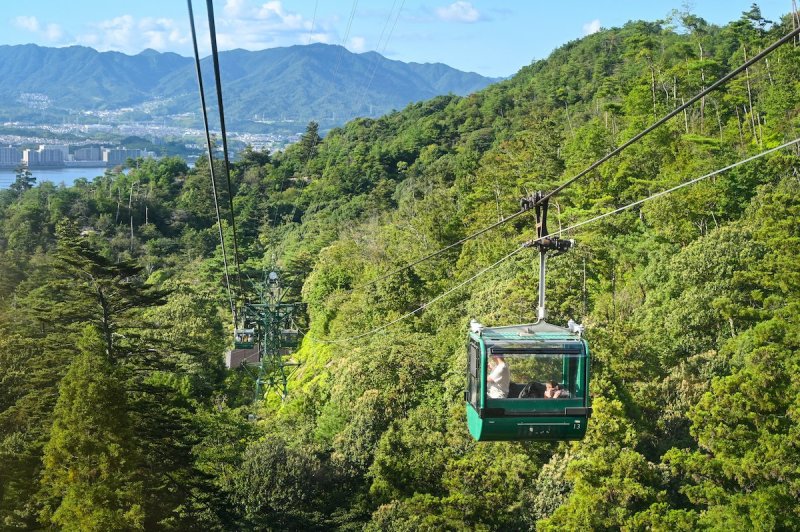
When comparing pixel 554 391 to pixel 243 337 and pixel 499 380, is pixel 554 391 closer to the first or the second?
pixel 499 380

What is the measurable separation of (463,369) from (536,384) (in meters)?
13.1

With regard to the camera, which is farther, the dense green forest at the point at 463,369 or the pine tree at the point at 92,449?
the dense green forest at the point at 463,369

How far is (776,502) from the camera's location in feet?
55.6

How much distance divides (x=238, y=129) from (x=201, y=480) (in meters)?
133

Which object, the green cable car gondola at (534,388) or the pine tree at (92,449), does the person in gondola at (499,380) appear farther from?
the pine tree at (92,449)

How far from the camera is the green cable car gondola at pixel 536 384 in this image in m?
9.14

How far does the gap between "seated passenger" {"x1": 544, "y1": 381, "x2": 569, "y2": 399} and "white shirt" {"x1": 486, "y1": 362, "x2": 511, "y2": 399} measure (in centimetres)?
43

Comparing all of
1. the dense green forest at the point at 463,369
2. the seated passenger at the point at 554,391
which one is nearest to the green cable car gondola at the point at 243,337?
the dense green forest at the point at 463,369

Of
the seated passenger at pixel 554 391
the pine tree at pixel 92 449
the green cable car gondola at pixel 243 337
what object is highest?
the seated passenger at pixel 554 391

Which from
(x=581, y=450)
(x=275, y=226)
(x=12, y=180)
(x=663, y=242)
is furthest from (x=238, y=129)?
(x=581, y=450)

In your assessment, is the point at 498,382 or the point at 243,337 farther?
the point at 243,337

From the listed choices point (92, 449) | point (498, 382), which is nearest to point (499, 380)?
point (498, 382)

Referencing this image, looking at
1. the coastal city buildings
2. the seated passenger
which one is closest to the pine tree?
the seated passenger

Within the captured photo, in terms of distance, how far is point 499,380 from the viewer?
9.24m
